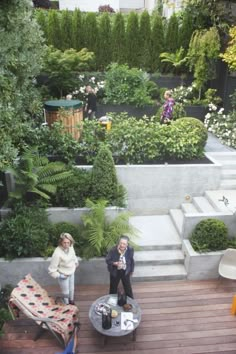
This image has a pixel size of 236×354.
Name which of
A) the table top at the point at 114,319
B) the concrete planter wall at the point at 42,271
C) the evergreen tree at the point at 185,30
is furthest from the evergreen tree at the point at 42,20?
the table top at the point at 114,319

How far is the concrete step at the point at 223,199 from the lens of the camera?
768cm

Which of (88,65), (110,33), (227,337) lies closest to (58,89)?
(88,65)

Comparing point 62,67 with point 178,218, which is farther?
point 62,67

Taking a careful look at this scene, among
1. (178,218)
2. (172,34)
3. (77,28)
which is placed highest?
(77,28)

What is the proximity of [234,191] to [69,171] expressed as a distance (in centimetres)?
426

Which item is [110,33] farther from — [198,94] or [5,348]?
[5,348]

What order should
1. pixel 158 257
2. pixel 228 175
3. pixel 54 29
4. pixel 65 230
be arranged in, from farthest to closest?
pixel 54 29 → pixel 228 175 → pixel 158 257 → pixel 65 230

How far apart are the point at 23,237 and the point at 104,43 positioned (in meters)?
10.8

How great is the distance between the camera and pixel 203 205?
811 cm

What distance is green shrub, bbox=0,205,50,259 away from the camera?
Answer: 6.39 meters

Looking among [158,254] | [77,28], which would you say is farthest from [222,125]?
[77,28]

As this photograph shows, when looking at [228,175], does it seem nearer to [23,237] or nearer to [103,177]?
[103,177]

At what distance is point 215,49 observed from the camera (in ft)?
39.0

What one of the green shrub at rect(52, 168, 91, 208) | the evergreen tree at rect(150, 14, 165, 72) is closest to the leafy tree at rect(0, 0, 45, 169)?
the green shrub at rect(52, 168, 91, 208)
